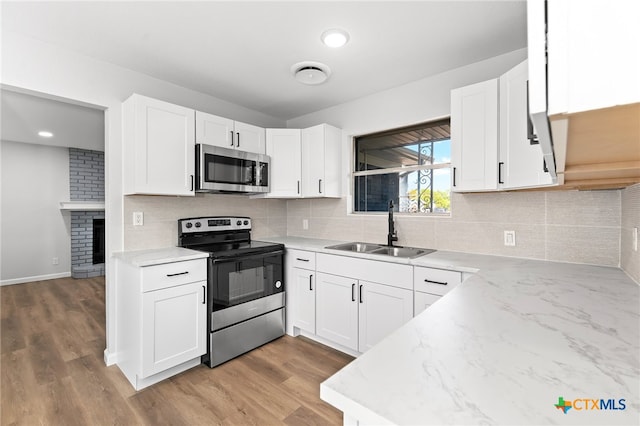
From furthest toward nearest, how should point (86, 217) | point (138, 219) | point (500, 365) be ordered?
point (86, 217) → point (138, 219) → point (500, 365)

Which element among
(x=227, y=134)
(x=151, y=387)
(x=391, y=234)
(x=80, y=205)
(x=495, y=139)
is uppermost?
(x=227, y=134)

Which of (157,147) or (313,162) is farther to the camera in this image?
(313,162)

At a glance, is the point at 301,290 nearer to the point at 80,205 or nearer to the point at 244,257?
the point at 244,257

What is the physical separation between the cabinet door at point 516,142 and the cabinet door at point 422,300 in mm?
882

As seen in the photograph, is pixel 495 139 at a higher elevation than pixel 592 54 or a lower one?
higher

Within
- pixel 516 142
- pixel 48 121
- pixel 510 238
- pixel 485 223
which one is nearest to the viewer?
pixel 516 142

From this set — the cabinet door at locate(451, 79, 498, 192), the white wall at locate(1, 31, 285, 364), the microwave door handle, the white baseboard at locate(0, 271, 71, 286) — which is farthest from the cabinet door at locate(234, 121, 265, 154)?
the white baseboard at locate(0, 271, 71, 286)

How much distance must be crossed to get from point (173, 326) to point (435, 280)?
1915 millimetres

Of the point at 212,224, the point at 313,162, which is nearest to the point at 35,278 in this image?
the point at 212,224

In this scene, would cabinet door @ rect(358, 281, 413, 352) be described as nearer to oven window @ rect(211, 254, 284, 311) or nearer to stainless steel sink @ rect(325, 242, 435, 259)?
stainless steel sink @ rect(325, 242, 435, 259)

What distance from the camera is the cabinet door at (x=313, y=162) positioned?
310 centimetres

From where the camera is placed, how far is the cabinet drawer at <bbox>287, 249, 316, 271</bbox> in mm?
2744

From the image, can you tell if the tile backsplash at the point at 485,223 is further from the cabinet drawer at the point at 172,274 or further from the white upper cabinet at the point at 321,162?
the cabinet drawer at the point at 172,274

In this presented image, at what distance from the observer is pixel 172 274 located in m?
2.15
